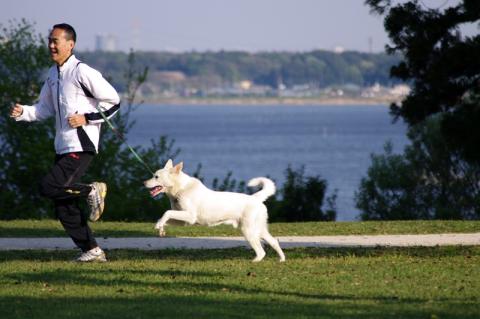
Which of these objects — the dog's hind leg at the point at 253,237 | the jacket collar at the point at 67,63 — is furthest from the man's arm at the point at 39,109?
the dog's hind leg at the point at 253,237

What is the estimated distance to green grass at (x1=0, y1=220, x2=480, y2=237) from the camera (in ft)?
57.6

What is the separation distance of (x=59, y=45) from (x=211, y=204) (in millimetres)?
2446

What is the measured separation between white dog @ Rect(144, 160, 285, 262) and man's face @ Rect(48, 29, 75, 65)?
1.75m

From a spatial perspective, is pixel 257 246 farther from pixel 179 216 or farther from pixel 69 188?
pixel 69 188

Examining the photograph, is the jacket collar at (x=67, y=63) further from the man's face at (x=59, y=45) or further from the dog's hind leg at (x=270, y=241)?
the dog's hind leg at (x=270, y=241)

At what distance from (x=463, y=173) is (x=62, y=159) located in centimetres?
3209

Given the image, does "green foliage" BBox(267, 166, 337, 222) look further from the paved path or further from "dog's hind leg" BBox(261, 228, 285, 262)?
"dog's hind leg" BBox(261, 228, 285, 262)

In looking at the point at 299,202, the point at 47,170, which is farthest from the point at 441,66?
the point at 47,170

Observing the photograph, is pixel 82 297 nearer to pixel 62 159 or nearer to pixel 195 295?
pixel 195 295

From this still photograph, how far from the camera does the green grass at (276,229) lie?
17562 mm

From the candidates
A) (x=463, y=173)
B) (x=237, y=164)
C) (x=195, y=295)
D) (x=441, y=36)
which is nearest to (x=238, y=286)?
(x=195, y=295)

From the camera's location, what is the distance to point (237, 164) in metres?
89.0

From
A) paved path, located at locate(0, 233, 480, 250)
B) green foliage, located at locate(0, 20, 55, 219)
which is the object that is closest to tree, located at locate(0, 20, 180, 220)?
green foliage, located at locate(0, 20, 55, 219)

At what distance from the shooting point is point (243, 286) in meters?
10.6
